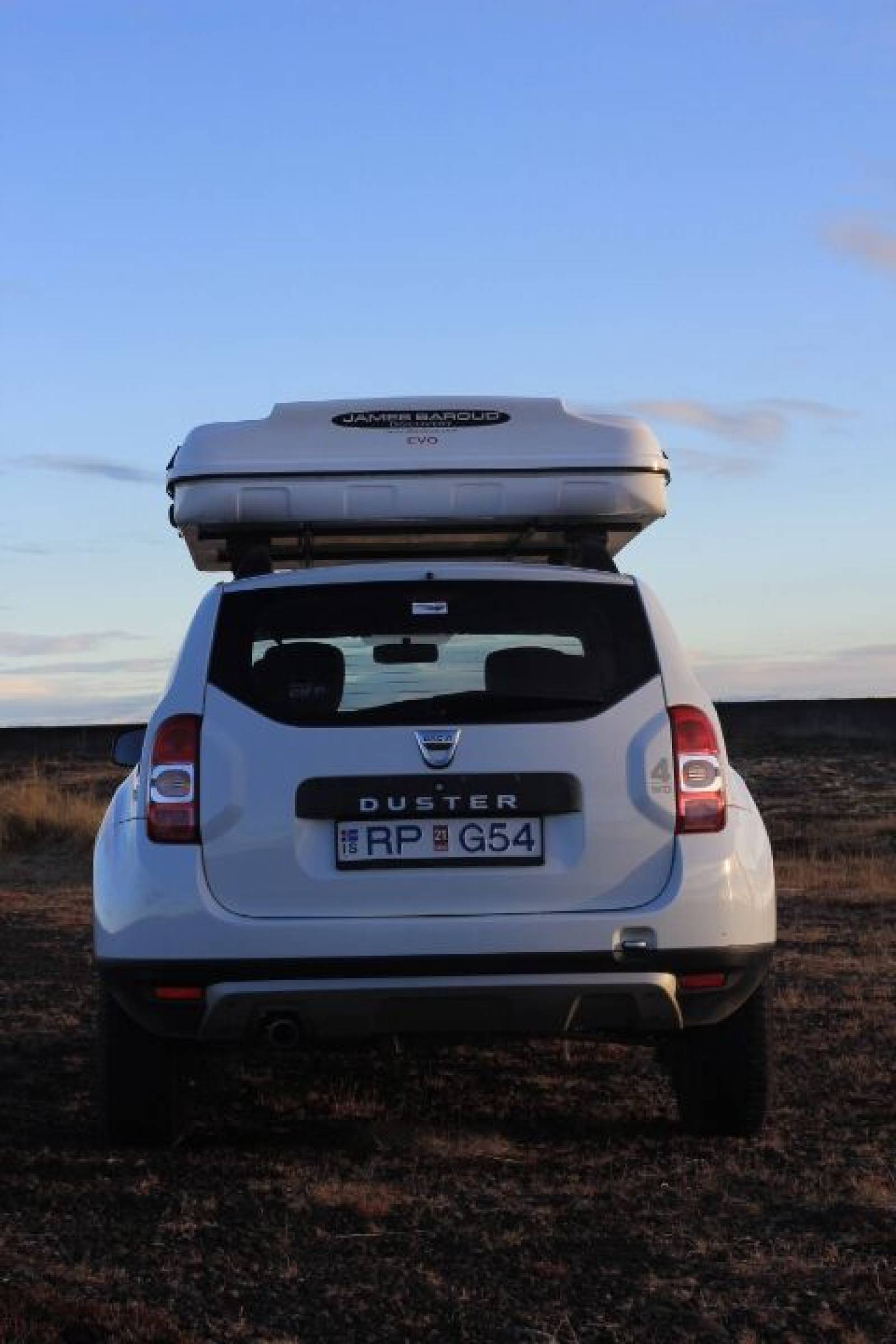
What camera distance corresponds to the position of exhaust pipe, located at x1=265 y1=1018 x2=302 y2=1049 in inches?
212

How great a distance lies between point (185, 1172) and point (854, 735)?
2867cm

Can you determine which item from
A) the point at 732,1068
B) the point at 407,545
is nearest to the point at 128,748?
the point at 407,545

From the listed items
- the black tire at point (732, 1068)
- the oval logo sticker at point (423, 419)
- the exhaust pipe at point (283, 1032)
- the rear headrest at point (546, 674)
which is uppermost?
the oval logo sticker at point (423, 419)

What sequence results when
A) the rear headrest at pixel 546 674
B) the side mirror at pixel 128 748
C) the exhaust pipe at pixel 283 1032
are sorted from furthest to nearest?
the side mirror at pixel 128 748 < the rear headrest at pixel 546 674 < the exhaust pipe at pixel 283 1032

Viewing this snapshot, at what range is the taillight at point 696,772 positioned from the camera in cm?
541

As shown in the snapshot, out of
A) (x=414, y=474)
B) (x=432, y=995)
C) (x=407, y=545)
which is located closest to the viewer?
(x=432, y=995)

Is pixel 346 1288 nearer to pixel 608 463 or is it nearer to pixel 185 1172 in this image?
pixel 185 1172

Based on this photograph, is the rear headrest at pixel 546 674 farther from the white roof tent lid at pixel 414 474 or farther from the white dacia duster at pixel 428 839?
the white roof tent lid at pixel 414 474

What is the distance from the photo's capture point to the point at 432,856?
5316 mm

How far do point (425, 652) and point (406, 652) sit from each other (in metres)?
0.05

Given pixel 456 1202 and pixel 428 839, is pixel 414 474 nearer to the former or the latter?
pixel 428 839

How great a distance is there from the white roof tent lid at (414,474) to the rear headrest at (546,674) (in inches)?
35.4

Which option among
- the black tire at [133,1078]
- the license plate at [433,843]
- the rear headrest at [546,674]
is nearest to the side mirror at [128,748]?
the black tire at [133,1078]

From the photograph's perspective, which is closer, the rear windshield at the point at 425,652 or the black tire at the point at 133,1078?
the rear windshield at the point at 425,652
